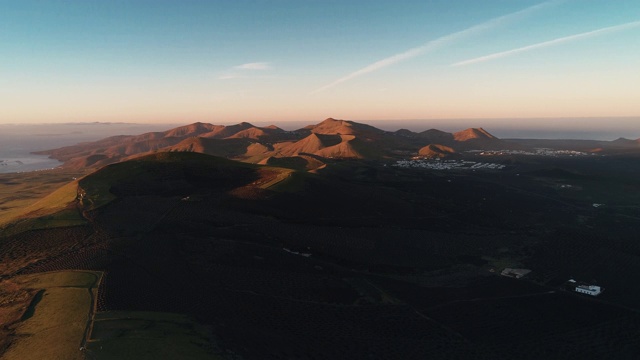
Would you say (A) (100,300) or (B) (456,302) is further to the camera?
(B) (456,302)

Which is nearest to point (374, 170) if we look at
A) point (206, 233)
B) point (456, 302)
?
point (206, 233)

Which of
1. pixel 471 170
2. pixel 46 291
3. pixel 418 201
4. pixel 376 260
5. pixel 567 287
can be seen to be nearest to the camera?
pixel 46 291

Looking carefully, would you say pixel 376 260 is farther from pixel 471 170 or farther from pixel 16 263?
pixel 471 170

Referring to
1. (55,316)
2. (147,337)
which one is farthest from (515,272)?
(55,316)

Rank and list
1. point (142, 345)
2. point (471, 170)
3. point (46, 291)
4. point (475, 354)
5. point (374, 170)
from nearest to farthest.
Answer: point (142, 345)
point (475, 354)
point (46, 291)
point (374, 170)
point (471, 170)

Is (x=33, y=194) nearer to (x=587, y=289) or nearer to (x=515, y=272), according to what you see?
(x=515, y=272)

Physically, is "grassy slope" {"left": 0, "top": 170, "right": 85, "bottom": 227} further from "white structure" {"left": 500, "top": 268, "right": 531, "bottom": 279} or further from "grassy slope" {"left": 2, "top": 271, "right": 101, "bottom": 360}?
"white structure" {"left": 500, "top": 268, "right": 531, "bottom": 279}

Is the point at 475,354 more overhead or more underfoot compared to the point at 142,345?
more underfoot

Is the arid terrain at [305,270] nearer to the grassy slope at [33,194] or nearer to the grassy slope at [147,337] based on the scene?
the grassy slope at [147,337]

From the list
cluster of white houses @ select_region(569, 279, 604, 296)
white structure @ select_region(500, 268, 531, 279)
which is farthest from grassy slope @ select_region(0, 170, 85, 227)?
cluster of white houses @ select_region(569, 279, 604, 296)
